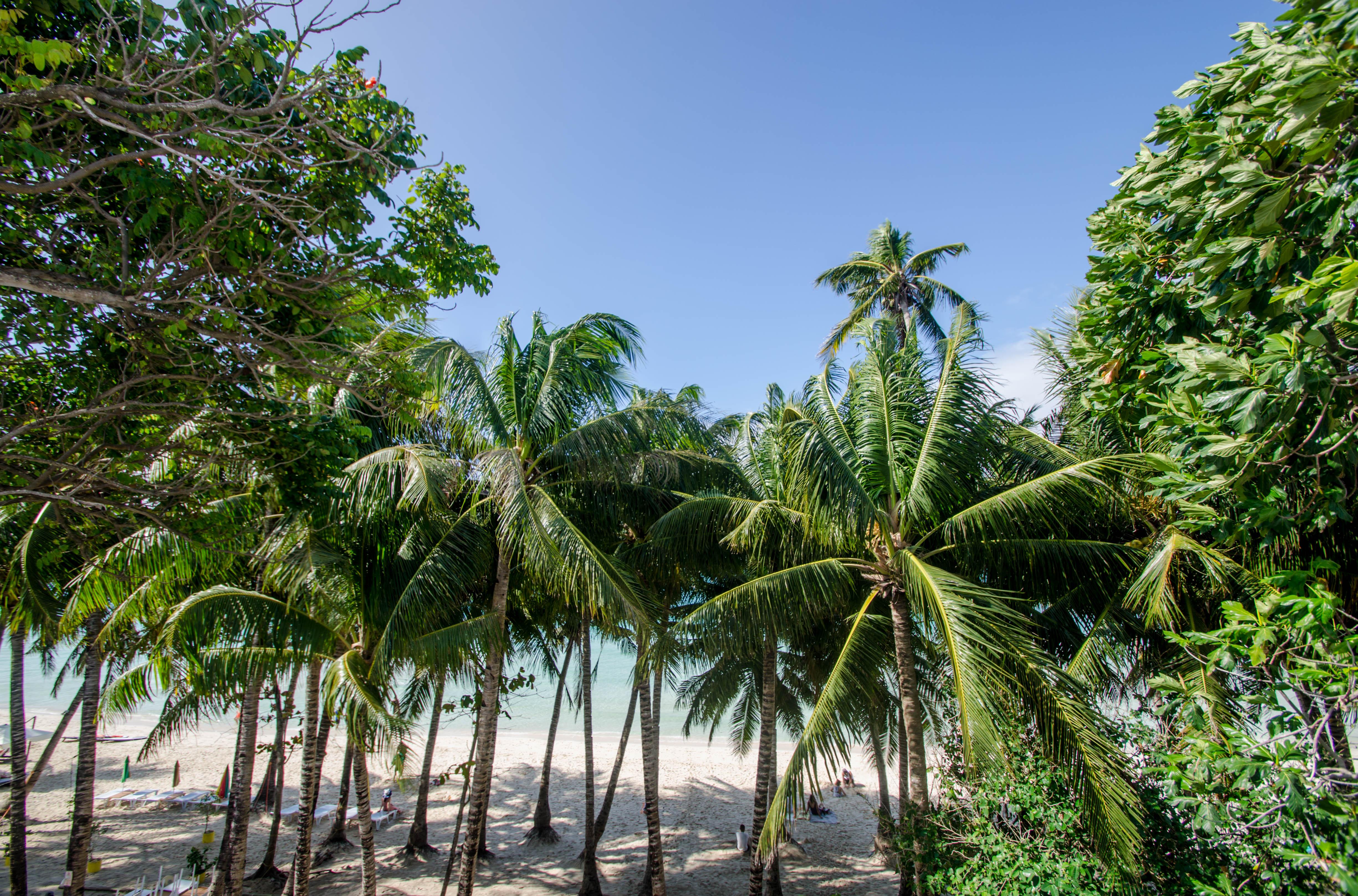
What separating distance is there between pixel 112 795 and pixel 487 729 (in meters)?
15.9

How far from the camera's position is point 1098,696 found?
338 inches

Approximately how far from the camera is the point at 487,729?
967 centimetres

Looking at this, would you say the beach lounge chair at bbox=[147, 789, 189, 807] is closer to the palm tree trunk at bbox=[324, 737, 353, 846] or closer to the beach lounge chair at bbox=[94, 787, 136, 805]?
the beach lounge chair at bbox=[94, 787, 136, 805]

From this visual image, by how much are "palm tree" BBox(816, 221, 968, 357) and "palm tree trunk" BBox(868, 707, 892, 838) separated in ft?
32.8

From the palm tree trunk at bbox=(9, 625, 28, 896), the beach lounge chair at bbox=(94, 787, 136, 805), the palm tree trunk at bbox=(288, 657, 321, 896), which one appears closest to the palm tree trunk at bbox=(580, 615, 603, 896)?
the palm tree trunk at bbox=(288, 657, 321, 896)

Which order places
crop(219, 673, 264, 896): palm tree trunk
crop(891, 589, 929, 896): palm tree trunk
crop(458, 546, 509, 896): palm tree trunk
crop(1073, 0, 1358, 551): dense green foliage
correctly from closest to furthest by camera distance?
crop(1073, 0, 1358, 551): dense green foliage < crop(891, 589, 929, 896): palm tree trunk < crop(458, 546, 509, 896): palm tree trunk < crop(219, 673, 264, 896): palm tree trunk

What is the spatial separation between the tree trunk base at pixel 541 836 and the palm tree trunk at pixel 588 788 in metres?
2.63

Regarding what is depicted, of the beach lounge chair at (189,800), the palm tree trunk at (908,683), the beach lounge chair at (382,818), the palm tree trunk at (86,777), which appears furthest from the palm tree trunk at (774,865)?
the beach lounge chair at (189,800)

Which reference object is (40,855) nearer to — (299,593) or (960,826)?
(299,593)

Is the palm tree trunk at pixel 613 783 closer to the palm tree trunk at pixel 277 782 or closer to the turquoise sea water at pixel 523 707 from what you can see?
the palm tree trunk at pixel 277 782

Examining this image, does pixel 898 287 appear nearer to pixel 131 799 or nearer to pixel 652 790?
pixel 652 790

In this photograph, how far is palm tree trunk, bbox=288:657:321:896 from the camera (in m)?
9.23

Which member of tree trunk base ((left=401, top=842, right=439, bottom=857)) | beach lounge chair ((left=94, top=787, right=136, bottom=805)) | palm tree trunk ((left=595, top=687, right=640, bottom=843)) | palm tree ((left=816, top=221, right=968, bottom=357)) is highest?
palm tree ((left=816, top=221, right=968, bottom=357))

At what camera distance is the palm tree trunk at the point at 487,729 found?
9.07 meters
